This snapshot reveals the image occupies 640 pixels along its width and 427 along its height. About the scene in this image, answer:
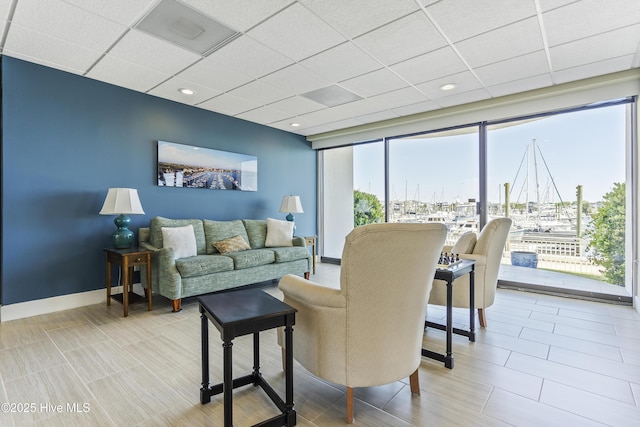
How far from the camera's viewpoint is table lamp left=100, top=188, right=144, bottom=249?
338 cm

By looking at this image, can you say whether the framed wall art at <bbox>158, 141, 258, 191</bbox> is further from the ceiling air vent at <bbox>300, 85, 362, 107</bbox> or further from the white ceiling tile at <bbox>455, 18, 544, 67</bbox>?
the white ceiling tile at <bbox>455, 18, 544, 67</bbox>

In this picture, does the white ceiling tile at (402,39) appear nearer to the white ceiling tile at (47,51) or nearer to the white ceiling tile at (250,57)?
the white ceiling tile at (250,57)

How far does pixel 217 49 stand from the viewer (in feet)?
9.30

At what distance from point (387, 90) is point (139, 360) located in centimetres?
375

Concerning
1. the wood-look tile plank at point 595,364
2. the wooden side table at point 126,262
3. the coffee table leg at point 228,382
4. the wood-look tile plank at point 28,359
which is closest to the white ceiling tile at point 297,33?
the coffee table leg at point 228,382

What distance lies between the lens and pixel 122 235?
3.55 m

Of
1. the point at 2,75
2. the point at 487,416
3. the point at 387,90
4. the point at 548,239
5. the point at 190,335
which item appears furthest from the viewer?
the point at 548,239

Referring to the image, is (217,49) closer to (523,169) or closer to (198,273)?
(198,273)

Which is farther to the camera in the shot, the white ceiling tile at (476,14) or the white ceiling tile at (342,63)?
the white ceiling tile at (342,63)

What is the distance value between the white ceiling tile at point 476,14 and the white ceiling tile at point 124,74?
9.34 ft

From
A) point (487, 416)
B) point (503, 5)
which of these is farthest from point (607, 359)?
point (503, 5)

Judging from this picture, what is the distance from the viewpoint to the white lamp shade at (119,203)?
11.1 feet

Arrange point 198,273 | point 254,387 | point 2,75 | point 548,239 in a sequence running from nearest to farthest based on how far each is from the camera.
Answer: point 254,387, point 2,75, point 198,273, point 548,239

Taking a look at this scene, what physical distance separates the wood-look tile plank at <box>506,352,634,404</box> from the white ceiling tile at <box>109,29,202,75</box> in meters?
3.76
